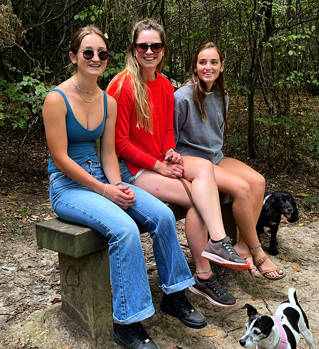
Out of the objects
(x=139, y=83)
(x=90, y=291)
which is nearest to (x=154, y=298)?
(x=90, y=291)

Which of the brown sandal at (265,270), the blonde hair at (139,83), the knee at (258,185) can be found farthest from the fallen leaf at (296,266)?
the blonde hair at (139,83)

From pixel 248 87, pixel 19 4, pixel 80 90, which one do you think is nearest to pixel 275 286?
pixel 80 90

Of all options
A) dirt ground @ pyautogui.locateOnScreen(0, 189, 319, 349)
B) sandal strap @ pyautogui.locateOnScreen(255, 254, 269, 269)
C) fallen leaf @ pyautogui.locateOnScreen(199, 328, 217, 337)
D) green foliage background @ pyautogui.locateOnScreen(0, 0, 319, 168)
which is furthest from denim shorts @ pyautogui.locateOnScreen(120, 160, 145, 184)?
green foliage background @ pyautogui.locateOnScreen(0, 0, 319, 168)

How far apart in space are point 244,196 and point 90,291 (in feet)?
4.37

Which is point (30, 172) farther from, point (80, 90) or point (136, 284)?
point (136, 284)

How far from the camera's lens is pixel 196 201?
2.97m

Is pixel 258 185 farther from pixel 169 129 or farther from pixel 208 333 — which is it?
pixel 208 333

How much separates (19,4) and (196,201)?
193 inches

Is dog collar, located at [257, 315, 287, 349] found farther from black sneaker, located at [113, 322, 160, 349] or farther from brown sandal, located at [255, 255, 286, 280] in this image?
brown sandal, located at [255, 255, 286, 280]

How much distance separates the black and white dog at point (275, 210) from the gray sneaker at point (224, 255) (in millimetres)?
1439

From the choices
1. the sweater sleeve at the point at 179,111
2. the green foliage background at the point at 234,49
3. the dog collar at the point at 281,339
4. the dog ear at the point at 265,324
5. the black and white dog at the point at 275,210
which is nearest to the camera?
the dog ear at the point at 265,324

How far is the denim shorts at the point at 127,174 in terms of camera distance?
10.3 ft

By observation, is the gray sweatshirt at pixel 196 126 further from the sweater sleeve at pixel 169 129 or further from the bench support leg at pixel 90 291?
the bench support leg at pixel 90 291

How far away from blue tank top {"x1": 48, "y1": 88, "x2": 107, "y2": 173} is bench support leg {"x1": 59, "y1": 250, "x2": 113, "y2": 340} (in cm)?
61
